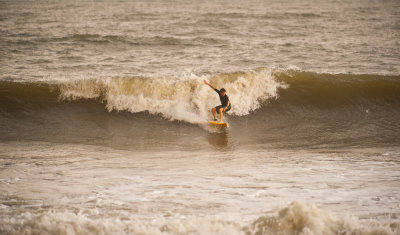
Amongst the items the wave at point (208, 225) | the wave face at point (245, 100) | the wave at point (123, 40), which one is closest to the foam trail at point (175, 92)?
the wave face at point (245, 100)

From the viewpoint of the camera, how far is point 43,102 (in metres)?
11.9

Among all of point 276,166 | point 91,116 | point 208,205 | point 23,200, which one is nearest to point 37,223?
point 23,200

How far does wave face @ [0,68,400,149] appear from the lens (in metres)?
10.9

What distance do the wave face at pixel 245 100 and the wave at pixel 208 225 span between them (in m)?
5.78

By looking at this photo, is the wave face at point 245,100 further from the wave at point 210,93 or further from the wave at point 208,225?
the wave at point 208,225

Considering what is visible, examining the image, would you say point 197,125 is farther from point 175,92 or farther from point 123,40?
point 123,40

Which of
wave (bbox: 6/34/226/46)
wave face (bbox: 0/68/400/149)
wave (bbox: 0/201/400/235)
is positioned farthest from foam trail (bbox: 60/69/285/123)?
wave (bbox: 0/201/400/235)

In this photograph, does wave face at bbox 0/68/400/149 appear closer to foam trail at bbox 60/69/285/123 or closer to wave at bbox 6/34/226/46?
foam trail at bbox 60/69/285/123

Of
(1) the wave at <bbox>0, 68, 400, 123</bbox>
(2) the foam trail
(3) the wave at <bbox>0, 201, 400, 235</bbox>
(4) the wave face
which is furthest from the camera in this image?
(1) the wave at <bbox>0, 68, 400, 123</bbox>

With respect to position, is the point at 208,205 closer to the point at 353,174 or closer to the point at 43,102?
the point at 353,174

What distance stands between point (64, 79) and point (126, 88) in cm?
246

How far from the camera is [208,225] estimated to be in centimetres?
440

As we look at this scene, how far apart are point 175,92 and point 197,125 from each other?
2053 mm

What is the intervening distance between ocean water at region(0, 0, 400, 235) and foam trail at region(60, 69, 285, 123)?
0.17ft
